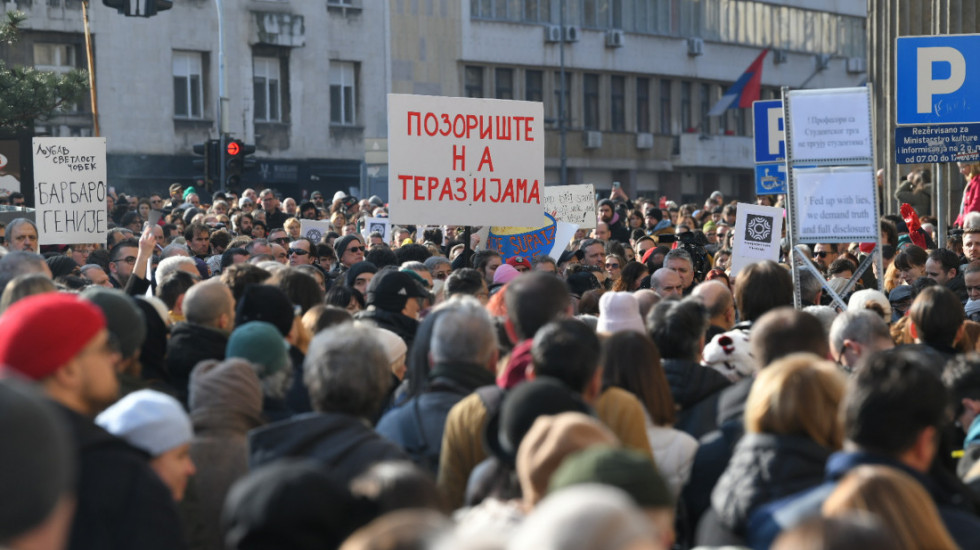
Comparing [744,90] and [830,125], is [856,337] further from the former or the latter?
[744,90]

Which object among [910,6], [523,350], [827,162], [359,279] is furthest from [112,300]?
[910,6]

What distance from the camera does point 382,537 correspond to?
2830 mm

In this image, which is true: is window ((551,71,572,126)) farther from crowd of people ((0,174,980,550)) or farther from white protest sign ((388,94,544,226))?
crowd of people ((0,174,980,550))

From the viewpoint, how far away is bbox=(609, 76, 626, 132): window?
5378 centimetres

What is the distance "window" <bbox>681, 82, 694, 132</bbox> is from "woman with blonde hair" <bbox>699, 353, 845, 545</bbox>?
5274 centimetres

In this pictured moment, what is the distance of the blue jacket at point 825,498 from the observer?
154 inches

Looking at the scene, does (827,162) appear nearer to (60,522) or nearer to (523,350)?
(523,350)

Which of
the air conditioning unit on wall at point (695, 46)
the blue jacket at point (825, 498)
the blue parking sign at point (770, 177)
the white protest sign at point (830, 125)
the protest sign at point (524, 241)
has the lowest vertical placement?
the blue jacket at point (825, 498)

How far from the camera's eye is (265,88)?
43.5m

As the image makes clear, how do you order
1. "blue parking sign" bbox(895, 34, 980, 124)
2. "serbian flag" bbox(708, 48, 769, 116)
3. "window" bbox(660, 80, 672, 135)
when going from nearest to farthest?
1. "blue parking sign" bbox(895, 34, 980, 124)
2. "serbian flag" bbox(708, 48, 769, 116)
3. "window" bbox(660, 80, 672, 135)

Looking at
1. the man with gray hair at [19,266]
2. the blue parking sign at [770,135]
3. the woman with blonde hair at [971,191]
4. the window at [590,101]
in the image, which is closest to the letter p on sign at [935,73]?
the blue parking sign at [770,135]

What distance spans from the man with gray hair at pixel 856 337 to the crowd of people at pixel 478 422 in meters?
0.01

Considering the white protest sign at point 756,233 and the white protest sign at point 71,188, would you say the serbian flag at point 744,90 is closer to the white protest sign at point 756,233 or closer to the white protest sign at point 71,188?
the white protest sign at point 756,233

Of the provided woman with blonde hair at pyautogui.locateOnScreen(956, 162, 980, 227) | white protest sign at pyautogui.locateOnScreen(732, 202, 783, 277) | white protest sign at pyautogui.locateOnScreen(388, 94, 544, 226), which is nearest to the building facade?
woman with blonde hair at pyautogui.locateOnScreen(956, 162, 980, 227)
